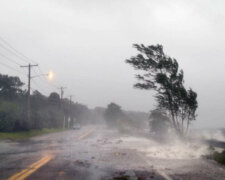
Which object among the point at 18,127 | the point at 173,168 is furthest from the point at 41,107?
the point at 173,168

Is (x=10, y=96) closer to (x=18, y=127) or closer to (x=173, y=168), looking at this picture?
(x=18, y=127)

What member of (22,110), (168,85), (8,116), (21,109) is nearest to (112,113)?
(22,110)

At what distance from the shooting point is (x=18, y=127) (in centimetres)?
3600

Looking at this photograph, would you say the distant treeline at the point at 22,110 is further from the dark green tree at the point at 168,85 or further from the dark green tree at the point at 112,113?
the dark green tree at the point at 168,85

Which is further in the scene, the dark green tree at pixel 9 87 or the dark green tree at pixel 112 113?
the dark green tree at pixel 112 113

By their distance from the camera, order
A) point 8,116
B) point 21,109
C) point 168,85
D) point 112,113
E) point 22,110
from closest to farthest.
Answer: point 168,85 < point 8,116 < point 21,109 < point 22,110 < point 112,113

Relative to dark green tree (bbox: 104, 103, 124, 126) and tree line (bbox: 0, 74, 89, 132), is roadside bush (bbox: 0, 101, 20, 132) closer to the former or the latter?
tree line (bbox: 0, 74, 89, 132)

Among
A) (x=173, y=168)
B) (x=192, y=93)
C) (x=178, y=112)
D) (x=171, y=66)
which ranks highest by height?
(x=171, y=66)

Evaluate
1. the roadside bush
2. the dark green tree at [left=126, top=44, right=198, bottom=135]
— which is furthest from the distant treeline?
the dark green tree at [left=126, top=44, right=198, bottom=135]

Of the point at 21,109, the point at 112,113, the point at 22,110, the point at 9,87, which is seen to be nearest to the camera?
the point at 21,109

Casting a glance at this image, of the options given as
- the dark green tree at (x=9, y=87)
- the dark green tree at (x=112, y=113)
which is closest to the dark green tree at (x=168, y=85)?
the dark green tree at (x=9, y=87)

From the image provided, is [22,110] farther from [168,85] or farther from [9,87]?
[168,85]

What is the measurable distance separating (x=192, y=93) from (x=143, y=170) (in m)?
11.1

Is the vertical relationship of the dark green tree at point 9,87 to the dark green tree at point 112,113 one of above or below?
above
